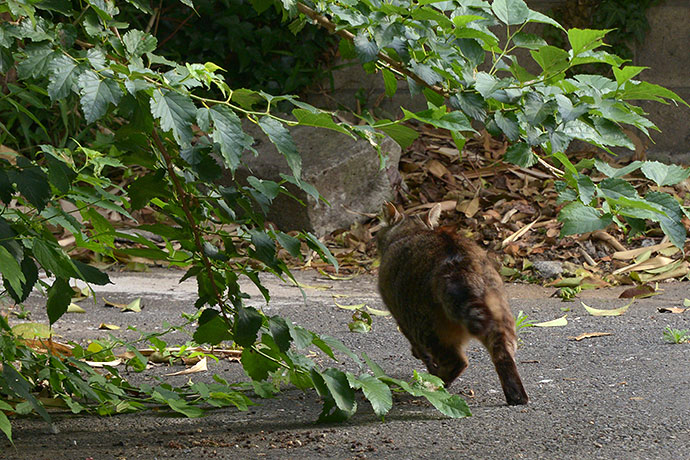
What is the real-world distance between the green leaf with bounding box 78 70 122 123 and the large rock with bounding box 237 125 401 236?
16.8 feet

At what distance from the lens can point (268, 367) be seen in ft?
9.93

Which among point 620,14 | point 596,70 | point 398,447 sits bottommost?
Result: point 398,447

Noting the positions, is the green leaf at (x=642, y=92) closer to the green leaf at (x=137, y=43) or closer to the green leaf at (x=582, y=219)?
the green leaf at (x=582, y=219)

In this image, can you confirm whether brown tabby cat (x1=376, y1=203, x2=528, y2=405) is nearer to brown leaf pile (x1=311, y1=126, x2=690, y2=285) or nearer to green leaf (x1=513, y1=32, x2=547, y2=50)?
green leaf (x1=513, y1=32, x2=547, y2=50)

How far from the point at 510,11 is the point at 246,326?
47.7 inches

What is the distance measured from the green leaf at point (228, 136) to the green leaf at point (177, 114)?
2.0 inches

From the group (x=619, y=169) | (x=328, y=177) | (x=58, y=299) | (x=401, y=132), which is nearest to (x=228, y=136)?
(x=401, y=132)

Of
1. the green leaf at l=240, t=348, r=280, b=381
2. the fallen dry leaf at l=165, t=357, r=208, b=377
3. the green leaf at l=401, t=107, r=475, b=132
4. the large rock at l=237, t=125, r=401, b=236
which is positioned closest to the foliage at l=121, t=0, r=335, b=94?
the large rock at l=237, t=125, r=401, b=236

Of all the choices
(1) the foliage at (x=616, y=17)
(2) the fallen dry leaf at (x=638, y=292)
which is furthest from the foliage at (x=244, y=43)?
(2) the fallen dry leaf at (x=638, y=292)

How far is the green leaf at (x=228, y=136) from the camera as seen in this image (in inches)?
73.4

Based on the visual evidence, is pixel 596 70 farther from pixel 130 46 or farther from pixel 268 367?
pixel 130 46

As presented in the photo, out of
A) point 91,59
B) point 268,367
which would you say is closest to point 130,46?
point 91,59

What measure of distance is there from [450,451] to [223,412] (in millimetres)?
924

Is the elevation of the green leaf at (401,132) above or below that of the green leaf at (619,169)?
above
